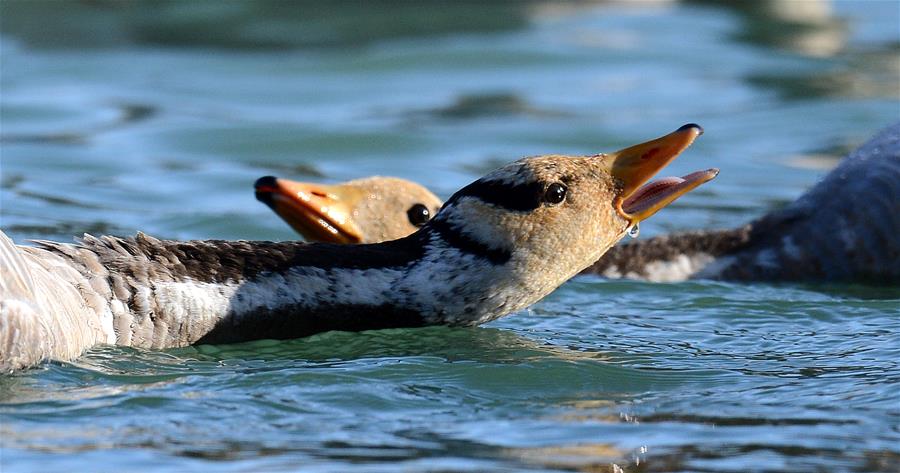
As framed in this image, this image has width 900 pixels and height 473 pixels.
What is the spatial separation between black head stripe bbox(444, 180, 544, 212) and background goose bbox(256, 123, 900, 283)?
243cm

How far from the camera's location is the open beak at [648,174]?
22.7ft

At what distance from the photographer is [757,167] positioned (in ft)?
43.3

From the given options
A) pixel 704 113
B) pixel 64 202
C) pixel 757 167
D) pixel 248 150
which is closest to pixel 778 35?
pixel 704 113

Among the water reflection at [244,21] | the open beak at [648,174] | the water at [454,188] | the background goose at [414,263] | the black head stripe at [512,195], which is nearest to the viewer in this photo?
the water at [454,188]

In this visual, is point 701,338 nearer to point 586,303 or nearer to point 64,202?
point 586,303

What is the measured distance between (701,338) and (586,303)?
108 centimetres

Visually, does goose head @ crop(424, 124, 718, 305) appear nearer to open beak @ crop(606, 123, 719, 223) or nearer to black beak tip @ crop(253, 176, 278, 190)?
open beak @ crop(606, 123, 719, 223)

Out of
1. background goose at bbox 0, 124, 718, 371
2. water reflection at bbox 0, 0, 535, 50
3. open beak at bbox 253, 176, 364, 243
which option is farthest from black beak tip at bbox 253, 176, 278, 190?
water reflection at bbox 0, 0, 535, 50

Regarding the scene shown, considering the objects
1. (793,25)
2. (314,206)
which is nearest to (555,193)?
(314,206)

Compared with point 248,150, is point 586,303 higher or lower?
lower

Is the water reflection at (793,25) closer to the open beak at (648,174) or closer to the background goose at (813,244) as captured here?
the background goose at (813,244)

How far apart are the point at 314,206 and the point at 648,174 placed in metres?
1.71

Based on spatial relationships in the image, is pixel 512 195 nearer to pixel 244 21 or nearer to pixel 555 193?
pixel 555 193

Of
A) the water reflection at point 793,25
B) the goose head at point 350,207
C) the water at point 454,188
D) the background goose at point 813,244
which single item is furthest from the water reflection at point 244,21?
the goose head at point 350,207
